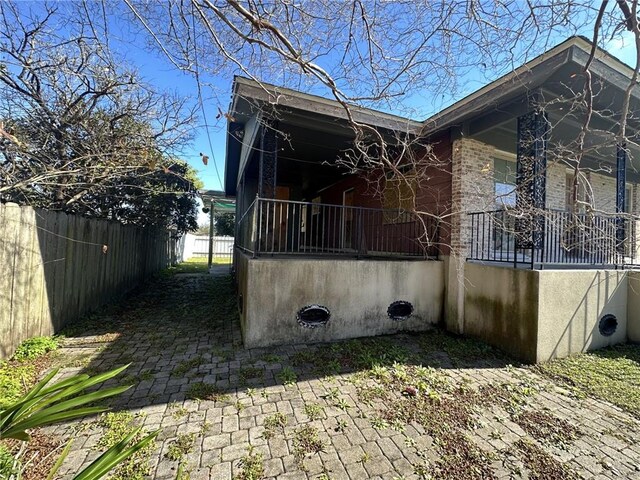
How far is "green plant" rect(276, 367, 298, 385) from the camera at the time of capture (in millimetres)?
3613

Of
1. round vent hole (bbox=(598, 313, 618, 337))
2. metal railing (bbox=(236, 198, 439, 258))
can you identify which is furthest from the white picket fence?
round vent hole (bbox=(598, 313, 618, 337))

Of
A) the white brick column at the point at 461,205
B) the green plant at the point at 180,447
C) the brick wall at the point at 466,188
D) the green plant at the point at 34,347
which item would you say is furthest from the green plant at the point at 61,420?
the brick wall at the point at 466,188

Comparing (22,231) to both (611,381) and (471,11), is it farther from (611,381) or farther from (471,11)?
(611,381)

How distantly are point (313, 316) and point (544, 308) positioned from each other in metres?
3.42

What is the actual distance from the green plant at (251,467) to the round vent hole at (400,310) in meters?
3.62

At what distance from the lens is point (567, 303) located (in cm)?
459

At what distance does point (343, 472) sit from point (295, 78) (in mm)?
4480

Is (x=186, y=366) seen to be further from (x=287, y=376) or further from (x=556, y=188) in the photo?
(x=556, y=188)

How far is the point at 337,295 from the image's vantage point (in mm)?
5148

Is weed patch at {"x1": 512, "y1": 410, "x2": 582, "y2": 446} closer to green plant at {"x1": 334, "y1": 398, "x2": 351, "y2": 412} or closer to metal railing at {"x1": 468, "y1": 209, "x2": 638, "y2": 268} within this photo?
green plant at {"x1": 334, "y1": 398, "x2": 351, "y2": 412}

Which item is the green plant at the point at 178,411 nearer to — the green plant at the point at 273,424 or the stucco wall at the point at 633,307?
the green plant at the point at 273,424

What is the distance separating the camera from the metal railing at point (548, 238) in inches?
178

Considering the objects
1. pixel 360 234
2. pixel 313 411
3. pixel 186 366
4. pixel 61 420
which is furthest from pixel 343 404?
pixel 360 234

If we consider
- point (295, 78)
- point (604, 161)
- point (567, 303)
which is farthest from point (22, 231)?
point (604, 161)
